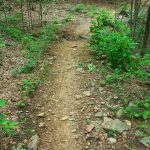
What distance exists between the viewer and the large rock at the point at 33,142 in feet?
15.7

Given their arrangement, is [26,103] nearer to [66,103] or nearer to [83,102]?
[66,103]

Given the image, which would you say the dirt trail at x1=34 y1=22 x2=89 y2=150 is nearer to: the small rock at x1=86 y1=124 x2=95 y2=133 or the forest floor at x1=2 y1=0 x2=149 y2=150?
the forest floor at x1=2 y1=0 x2=149 y2=150

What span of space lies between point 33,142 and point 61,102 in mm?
1515

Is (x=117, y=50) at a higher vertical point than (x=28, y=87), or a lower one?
higher

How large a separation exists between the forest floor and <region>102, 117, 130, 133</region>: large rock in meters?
0.02

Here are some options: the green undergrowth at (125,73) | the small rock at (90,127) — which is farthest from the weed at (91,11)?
the small rock at (90,127)

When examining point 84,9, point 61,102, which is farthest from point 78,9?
point 61,102

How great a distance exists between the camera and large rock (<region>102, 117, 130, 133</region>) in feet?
17.3

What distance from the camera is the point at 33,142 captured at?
193 inches

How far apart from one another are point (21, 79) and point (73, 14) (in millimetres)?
10277

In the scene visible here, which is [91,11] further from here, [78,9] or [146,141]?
[146,141]

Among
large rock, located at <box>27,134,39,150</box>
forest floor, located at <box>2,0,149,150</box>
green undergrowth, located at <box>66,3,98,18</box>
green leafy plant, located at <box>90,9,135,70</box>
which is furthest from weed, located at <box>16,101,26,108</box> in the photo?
green undergrowth, located at <box>66,3,98,18</box>

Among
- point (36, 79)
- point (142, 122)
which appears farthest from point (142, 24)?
point (142, 122)

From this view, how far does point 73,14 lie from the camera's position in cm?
1659
